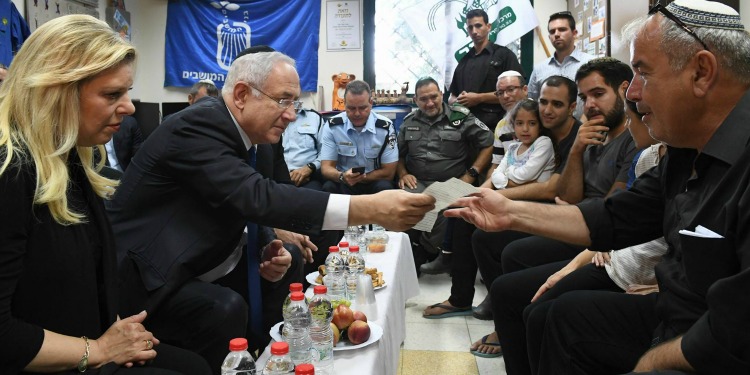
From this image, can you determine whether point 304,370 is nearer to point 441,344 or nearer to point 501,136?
Answer: point 441,344

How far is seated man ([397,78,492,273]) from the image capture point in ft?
14.0

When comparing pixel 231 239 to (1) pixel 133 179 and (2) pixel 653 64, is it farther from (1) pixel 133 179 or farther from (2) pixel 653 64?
(2) pixel 653 64

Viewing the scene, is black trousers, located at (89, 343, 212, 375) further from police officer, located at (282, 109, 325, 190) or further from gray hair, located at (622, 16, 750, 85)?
police officer, located at (282, 109, 325, 190)

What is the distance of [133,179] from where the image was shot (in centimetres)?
173

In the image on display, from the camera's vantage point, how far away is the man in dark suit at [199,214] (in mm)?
1599

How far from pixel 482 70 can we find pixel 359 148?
1.28 m

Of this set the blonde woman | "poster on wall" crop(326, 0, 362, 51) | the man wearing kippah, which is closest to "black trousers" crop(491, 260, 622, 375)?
the man wearing kippah

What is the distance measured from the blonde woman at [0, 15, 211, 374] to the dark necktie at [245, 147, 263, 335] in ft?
2.11

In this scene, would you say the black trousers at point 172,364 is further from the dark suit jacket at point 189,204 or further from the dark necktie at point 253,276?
the dark necktie at point 253,276

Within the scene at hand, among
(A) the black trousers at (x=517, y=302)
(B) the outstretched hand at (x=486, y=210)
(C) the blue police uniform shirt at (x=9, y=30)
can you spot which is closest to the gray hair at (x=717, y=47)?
(B) the outstretched hand at (x=486, y=210)

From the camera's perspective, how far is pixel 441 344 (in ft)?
9.61

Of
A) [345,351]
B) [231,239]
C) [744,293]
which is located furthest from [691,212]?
[231,239]

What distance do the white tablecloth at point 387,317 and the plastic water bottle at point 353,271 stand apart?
0.33 ft

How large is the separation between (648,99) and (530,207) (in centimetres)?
42
